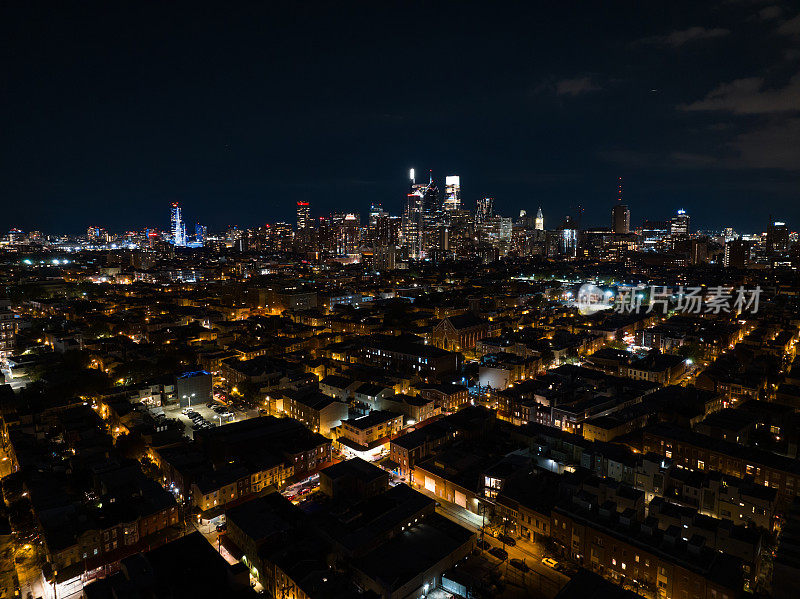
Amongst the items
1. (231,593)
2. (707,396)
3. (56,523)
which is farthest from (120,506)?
(707,396)

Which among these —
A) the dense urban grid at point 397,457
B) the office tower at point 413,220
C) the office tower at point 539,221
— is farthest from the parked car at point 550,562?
the office tower at point 539,221

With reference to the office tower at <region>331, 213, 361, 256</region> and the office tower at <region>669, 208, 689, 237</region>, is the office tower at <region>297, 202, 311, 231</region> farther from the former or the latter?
the office tower at <region>669, 208, 689, 237</region>

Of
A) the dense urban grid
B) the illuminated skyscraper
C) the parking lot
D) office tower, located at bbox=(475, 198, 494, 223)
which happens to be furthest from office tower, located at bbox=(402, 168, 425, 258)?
the parking lot

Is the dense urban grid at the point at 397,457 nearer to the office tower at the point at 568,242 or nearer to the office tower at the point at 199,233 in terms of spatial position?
the office tower at the point at 568,242

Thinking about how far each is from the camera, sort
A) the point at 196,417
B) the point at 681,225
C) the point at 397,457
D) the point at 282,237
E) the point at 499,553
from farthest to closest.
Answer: the point at 282,237 → the point at 681,225 → the point at 196,417 → the point at 397,457 → the point at 499,553

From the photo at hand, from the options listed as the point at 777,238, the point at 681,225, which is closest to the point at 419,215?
the point at 681,225

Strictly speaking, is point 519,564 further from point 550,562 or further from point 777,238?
point 777,238
